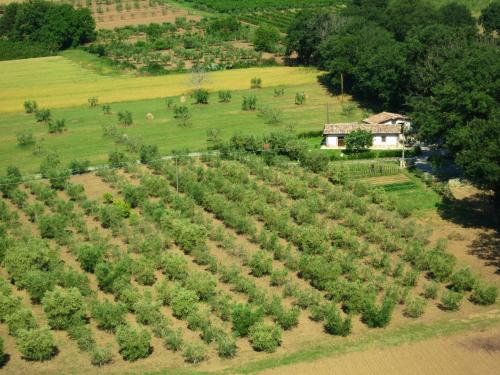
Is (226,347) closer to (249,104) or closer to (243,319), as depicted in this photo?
(243,319)

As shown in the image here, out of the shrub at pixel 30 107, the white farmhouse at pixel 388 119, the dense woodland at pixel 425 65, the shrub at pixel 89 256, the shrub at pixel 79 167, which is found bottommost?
the shrub at pixel 89 256

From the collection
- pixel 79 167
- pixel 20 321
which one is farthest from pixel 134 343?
pixel 79 167

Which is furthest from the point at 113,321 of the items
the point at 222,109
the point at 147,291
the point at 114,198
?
the point at 222,109

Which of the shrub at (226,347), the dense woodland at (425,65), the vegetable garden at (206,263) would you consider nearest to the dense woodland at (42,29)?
the dense woodland at (425,65)

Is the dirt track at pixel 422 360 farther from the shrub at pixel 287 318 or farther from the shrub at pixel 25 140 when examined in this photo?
the shrub at pixel 25 140

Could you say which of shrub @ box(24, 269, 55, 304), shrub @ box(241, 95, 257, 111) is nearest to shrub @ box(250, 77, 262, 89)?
shrub @ box(241, 95, 257, 111)

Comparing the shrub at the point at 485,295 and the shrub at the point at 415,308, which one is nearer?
the shrub at the point at 415,308

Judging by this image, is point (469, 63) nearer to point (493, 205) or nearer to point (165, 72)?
point (493, 205)
